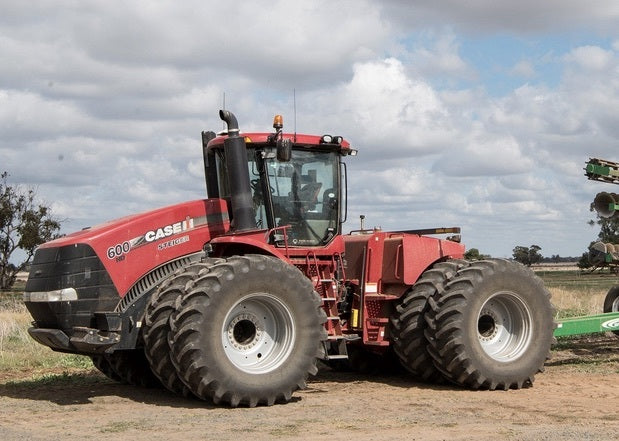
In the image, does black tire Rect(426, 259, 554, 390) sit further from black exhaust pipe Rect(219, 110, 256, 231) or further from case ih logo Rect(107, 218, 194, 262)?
case ih logo Rect(107, 218, 194, 262)

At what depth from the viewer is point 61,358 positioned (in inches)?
568

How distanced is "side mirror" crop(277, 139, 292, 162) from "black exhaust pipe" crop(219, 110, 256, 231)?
1.33ft

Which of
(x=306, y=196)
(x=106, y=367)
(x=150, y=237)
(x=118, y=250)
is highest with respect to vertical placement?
(x=306, y=196)

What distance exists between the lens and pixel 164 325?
9.30 metres

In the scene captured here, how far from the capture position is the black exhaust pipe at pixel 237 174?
1030 cm

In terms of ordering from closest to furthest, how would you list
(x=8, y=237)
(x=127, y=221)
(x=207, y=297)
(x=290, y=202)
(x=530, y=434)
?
1. (x=530, y=434)
2. (x=207, y=297)
3. (x=127, y=221)
4. (x=290, y=202)
5. (x=8, y=237)

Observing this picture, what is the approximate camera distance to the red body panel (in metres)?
9.85

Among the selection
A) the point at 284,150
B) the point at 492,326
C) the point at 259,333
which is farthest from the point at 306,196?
the point at 492,326

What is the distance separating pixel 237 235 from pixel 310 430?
9.46 feet

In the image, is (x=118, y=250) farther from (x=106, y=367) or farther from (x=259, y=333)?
(x=106, y=367)

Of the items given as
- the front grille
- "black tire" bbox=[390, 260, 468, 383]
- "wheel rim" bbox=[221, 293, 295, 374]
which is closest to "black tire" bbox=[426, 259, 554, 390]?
"black tire" bbox=[390, 260, 468, 383]

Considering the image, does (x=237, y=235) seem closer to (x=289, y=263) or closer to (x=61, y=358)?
(x=289, y=263)

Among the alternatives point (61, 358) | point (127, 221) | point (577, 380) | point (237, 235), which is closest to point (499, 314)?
point (577, 380)

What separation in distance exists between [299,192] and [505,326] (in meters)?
3.12
